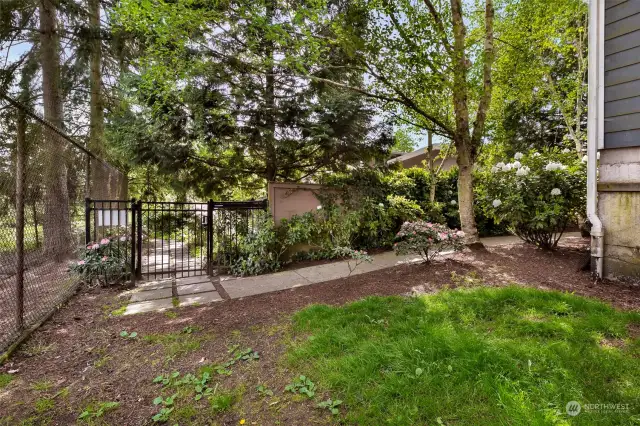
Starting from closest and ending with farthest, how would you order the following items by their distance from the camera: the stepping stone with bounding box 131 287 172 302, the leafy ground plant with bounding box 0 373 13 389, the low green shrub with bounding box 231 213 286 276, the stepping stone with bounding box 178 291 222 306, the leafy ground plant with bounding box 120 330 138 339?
the leafy ground plant with bounding box 0 373 13 389 < the leafy ground plant with bounding box 120 330 138 339 < the stepping stone with bounding box 178 291 222 306 < the stepping stone with bounding box 131 287 172 302 < the low green shrub with bounding box 231 213 286 276

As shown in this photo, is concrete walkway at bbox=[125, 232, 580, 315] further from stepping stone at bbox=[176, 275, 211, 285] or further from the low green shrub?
the low green shrub

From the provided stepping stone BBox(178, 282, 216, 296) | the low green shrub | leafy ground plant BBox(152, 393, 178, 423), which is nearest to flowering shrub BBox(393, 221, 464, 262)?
the low green shrub

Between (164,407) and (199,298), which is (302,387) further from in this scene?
(199,298)

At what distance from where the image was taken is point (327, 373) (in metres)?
2.07

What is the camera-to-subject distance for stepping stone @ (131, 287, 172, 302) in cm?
396

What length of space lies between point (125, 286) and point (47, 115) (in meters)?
4.44

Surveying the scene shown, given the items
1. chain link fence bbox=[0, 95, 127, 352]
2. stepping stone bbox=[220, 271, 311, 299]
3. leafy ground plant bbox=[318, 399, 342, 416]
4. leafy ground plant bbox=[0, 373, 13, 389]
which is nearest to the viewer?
leafy ground plant bbox=[318, 399, 342, 416]

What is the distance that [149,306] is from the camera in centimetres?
366

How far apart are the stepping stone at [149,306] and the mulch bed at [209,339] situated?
0.66 feet

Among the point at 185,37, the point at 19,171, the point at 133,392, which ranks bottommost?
the point at 133,392

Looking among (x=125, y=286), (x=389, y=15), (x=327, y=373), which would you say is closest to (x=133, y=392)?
(x=327, y=373)

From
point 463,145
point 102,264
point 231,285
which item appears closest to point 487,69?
point 463,145

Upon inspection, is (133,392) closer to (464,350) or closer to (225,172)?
(464,350)

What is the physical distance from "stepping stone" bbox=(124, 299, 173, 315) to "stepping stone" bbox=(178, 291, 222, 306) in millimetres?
158
